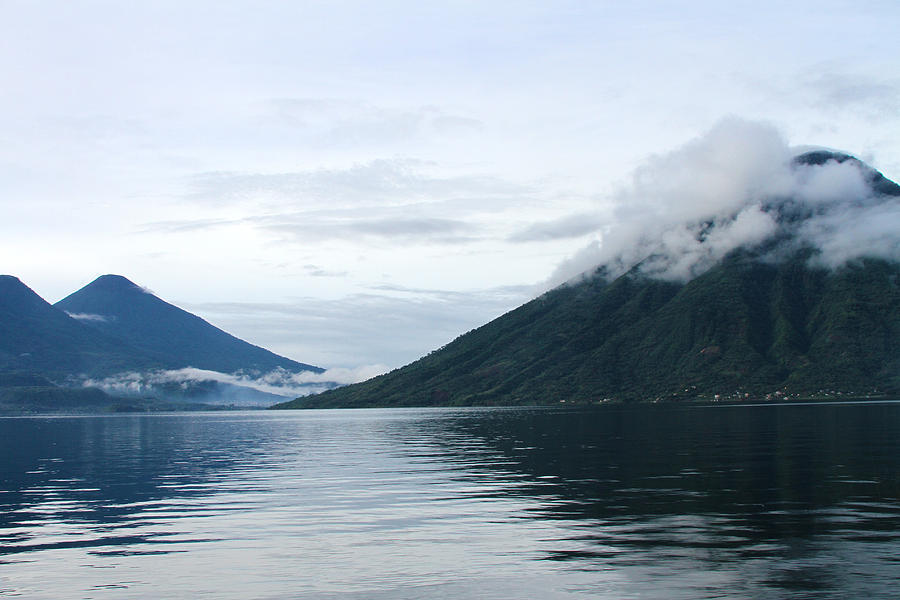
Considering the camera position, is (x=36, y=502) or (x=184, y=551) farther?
(x=36, y=502)

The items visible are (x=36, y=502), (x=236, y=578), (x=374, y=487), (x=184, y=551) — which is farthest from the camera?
(x=374, y=487)

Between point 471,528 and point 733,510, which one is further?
point 733,510

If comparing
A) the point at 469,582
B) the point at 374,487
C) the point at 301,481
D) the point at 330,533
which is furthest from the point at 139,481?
the point at 469,582

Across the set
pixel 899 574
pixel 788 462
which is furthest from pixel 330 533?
pixel 788 462

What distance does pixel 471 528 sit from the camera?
4900 centimetres

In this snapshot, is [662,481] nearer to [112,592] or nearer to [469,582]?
[469,582]

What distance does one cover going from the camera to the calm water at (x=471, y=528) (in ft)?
116

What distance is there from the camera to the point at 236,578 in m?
37.8

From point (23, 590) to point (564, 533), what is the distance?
2517 centimetres

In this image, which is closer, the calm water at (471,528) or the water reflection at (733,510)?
the calm water at (471,528)

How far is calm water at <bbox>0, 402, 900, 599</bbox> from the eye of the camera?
116ft

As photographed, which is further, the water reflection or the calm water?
the water reflection

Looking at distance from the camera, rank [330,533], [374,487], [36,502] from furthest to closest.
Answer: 1. [374,487]
2. [36,502]
3. [330,533]

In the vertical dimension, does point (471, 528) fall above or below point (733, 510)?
below
